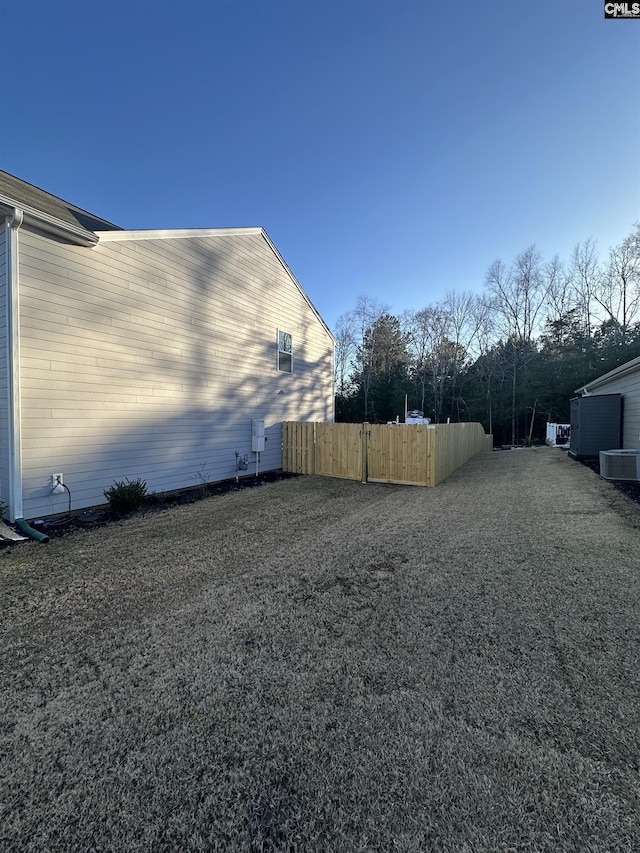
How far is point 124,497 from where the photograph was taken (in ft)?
18.2

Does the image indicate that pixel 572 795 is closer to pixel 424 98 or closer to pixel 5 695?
pixel 5 695

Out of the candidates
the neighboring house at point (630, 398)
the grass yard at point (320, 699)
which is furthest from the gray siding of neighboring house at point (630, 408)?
the grass yard at point (320, 699)

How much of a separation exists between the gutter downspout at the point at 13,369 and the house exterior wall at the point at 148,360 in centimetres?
9

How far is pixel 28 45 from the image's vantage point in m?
5.91

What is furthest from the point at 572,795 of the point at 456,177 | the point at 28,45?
the point at 456,177

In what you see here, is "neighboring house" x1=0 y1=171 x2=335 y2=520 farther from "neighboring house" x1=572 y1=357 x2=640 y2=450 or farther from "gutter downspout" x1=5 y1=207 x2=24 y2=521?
"neighboring house" x1=572 y1=357 x2=640 y2=450

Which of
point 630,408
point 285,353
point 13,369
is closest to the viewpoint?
point 13,369

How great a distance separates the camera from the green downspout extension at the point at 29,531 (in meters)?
4.43

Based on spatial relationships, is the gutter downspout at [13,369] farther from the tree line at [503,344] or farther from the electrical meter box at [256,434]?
the tree line at [503,344]

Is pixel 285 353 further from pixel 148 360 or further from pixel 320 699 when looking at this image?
pixel 320 699

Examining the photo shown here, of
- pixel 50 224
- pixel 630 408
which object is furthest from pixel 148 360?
pixel 630 408
